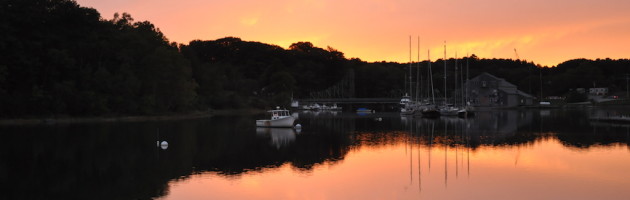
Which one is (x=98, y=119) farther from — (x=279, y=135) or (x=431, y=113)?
(x=431, y=113)

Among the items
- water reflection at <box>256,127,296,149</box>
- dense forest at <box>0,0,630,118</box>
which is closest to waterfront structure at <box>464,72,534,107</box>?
dense forest at <box>0,0,630,118</box>

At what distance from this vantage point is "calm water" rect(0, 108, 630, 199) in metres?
25.2

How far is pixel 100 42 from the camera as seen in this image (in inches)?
3388

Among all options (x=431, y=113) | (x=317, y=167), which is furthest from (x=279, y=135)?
(x=431, y=113)

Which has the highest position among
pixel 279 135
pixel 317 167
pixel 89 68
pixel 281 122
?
pixel 89 68

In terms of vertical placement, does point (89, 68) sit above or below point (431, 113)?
above

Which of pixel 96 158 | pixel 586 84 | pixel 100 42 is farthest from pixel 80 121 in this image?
pixel 586 84

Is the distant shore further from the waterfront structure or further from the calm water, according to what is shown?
the waterfront structure

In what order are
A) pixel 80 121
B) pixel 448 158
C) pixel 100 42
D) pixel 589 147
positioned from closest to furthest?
1. pixel 448 158
2. pixel 589 147
3. pixel 80 121
4. pixel 100 42

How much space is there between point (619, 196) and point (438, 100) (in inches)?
5177

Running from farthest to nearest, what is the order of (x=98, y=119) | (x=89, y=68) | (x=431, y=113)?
1. (x=431, y=113)
2. (x=89, y=68)
3. (x=98, y=119)

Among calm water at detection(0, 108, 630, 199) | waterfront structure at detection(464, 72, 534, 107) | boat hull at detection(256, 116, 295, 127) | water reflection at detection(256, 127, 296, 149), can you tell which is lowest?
calm water at detection(0, 108, 630, 199)

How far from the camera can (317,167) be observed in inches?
1291

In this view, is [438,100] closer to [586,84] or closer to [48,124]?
[586,84]
